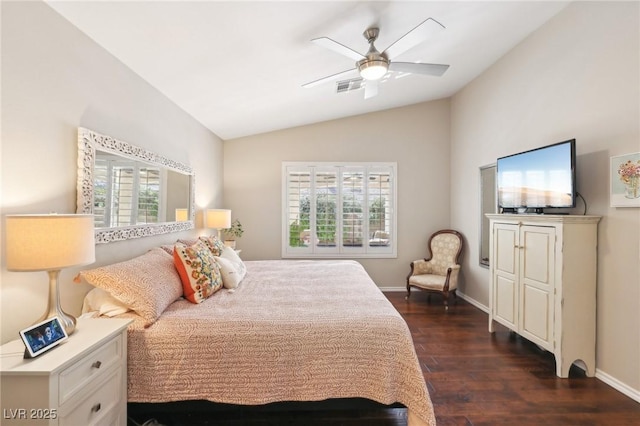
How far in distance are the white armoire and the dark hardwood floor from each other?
0.23 meters

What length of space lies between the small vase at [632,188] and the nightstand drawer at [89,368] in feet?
11.6

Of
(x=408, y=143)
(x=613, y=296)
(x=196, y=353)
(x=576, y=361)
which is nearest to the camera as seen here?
(x=196, y=353)

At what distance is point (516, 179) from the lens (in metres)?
3.11

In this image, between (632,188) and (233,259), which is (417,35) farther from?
(233,259)

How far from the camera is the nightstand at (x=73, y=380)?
3.71 feet

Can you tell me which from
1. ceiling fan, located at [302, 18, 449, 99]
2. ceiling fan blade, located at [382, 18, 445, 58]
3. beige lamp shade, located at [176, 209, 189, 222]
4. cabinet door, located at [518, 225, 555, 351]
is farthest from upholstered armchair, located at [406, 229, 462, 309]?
beige lamp shade, located at [176, 209, 189, 222]

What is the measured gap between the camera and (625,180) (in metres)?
2.17

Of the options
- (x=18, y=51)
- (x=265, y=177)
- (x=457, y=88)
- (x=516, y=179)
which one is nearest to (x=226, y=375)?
(x=18, y=51)

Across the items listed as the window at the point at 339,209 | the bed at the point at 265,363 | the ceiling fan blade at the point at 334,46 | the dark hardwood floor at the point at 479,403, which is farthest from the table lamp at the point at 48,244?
the window at the point at 339,209

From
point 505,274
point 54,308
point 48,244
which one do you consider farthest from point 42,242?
point 505,274

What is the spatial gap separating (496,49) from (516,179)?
1.57 m

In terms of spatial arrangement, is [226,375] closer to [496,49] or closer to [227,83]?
[227,83]

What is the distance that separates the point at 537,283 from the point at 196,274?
2.90m

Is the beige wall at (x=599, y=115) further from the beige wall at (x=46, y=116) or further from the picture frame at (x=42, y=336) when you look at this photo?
the beige wall at (x=46, y=116)
